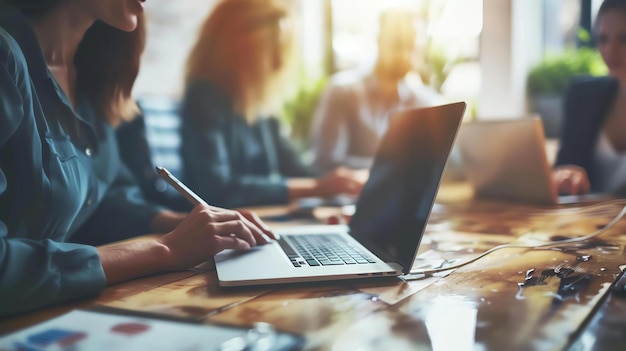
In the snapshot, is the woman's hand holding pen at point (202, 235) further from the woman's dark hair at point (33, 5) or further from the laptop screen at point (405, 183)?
the woman's dark hair at point (33, 5)

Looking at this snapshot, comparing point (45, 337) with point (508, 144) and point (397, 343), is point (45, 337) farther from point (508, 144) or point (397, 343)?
point (508, 144)

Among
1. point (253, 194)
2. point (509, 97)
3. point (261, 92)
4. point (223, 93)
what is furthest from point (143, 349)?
point (509, 97)

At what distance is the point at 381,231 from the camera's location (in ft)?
3.10

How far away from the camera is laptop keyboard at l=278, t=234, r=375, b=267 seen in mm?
824

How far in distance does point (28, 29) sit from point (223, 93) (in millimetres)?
1090

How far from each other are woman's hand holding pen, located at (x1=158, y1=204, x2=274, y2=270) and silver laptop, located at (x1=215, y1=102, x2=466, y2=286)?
3cm

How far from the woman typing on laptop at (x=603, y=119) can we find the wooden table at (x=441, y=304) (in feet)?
3.17

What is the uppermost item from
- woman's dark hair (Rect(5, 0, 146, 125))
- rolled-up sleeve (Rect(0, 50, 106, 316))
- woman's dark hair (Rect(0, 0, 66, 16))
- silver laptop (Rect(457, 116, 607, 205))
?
woman's dark hair (Rect(0, 0, 66, 16))

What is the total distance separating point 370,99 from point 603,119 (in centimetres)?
95

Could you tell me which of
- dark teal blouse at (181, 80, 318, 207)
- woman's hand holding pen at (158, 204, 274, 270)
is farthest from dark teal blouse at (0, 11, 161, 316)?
dark teal blouse at (181, 80, 318, 207)

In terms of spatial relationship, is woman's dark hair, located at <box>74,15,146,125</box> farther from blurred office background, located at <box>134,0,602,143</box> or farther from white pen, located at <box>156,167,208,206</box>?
blurred office background, located at <box>134,0,602,143</box>

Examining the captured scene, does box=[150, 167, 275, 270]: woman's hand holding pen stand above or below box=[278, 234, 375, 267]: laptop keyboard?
above

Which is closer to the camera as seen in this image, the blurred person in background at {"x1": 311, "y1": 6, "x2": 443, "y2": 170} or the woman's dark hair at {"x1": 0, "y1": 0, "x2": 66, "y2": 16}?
the woman's dark hair at {"x1": 0, "y1": 0, "x2": 66, "y2": 16}

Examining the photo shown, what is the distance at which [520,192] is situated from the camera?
5.04ft
